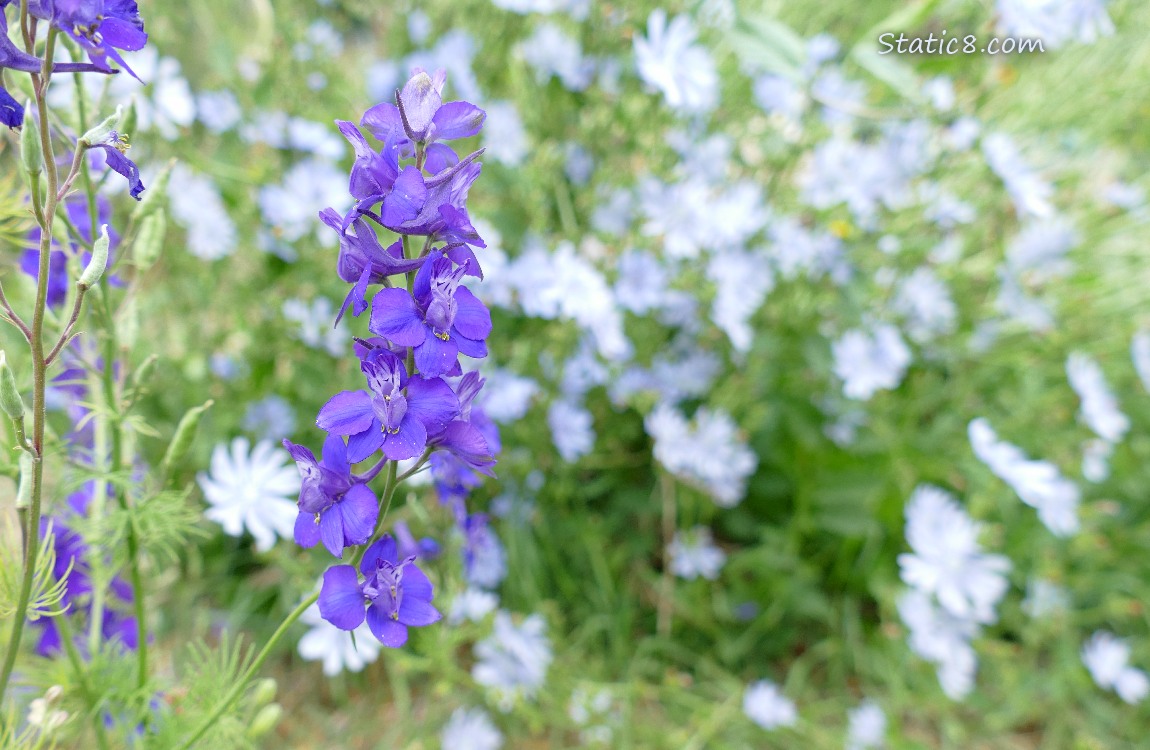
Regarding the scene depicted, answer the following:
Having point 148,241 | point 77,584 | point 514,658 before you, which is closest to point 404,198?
point 148,241

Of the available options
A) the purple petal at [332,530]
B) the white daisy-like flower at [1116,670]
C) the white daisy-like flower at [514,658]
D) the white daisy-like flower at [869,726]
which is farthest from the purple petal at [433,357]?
the white daisy-like flower at [1116,670]

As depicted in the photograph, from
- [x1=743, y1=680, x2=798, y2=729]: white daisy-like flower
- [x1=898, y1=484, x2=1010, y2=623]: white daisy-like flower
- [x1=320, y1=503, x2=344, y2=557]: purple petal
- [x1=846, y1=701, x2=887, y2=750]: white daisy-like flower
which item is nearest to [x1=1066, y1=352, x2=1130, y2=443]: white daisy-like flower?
[x1=898, y1=484, x2=1010, y2=623]: white daisy-like flower

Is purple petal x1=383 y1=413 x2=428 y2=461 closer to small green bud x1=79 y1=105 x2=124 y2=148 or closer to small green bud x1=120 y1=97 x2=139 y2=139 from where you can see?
small green bud x1=79 y1=105 x2=124 y2=148

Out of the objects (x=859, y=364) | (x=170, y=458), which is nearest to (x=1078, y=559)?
(x=859, y=364)

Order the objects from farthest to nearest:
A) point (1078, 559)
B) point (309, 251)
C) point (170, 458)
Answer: point (1078, 559) → point (309, 251) → point (170, 458)

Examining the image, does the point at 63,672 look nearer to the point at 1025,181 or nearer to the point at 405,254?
the point at 405,254

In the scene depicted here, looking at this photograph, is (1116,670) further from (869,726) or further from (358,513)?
(358,513)
